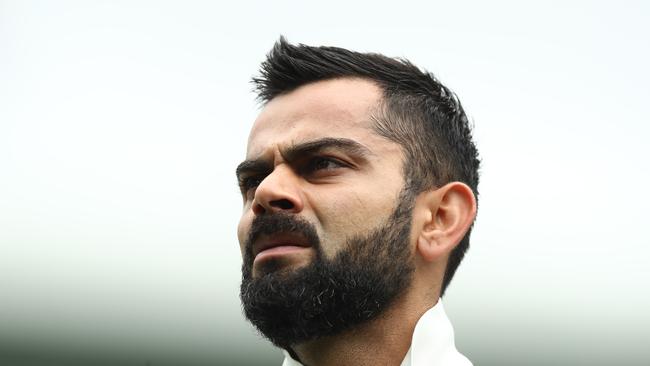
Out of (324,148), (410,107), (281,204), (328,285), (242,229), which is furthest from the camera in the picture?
(410,107)

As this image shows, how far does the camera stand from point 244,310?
3.91m

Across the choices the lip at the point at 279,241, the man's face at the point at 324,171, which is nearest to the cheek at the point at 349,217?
the man's face at the point at 324,171

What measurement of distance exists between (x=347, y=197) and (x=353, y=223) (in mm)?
145

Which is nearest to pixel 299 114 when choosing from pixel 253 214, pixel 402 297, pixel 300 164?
pixel 300 164

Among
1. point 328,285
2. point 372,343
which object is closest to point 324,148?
point 328,285

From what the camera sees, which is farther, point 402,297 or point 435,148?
point 435,148

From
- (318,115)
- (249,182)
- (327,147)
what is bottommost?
(327,147)

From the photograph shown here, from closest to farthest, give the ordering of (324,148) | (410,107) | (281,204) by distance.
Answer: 1. (281,204)
2. (324,148)
3. (410,107)

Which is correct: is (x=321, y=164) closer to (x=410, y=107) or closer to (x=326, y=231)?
(x=326, y=231)

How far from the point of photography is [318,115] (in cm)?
420

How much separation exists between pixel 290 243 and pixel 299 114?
35.4 inches

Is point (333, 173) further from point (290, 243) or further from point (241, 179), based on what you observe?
point (241, 179)

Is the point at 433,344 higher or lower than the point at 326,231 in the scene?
lower

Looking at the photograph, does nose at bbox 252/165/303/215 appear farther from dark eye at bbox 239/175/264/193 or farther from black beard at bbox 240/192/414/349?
dark eye at bbox 239/175/264/193
